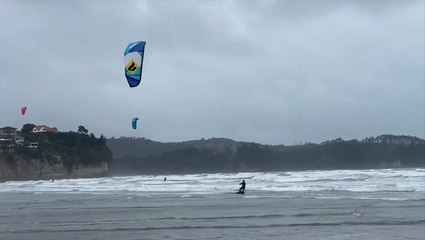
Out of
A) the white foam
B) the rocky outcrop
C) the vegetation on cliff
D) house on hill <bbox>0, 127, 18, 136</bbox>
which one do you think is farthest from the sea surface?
house on hill <bbox>0, 127, 18, 136</bbox>

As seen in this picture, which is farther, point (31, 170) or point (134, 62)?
point (31, 170)

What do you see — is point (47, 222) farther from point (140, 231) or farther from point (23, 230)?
point (140, 231)

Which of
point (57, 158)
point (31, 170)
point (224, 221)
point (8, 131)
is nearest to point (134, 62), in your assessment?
point (224, 221)

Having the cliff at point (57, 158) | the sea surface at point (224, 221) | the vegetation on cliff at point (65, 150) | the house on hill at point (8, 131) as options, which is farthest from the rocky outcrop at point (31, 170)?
the sea surface at point (224, 221)

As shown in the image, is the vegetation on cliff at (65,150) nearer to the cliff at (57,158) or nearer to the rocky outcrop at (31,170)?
the cliff at (57,158)

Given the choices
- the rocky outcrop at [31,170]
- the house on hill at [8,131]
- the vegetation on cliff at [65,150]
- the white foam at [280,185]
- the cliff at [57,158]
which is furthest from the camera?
the house on hill at [8,131]

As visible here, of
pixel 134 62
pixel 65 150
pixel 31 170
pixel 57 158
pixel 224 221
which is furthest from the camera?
pixel 65 150

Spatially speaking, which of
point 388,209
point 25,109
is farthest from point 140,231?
point 25,109

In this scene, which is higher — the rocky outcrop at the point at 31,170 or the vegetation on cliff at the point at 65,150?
the vegetation on cliff at the point at 65,150

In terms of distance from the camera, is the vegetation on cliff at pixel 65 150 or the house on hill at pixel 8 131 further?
the house on hill at pixel 8 131

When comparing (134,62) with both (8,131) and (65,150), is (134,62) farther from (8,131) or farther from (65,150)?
(8,131)

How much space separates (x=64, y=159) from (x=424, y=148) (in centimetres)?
6403

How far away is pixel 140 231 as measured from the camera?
696 inches

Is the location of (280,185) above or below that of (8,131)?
below
